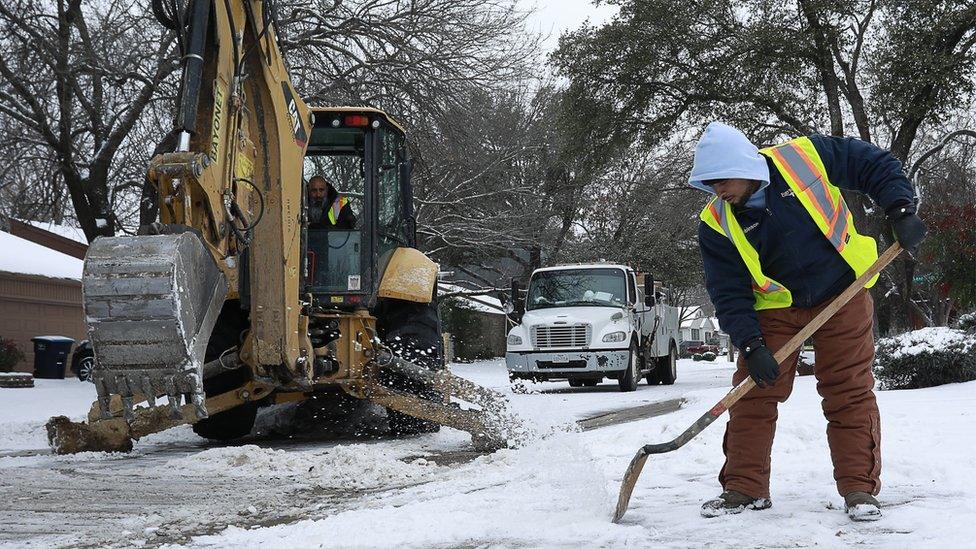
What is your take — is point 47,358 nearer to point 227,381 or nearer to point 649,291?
point 649,291

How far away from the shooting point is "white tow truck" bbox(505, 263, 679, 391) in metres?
16.3

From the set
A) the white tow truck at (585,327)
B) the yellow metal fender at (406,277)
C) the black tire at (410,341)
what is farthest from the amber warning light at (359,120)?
the white tow truck at (585,327)

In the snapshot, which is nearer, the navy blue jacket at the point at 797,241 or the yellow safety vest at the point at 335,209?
the navy blue jacket at the point at 797,241

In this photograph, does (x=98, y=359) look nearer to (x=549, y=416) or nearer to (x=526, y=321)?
(x=549, y=416)

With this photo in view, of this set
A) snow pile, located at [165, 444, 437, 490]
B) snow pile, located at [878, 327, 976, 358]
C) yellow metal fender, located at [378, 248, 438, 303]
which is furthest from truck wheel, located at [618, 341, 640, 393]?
snow pile, located at [165, 444, 437, 490]

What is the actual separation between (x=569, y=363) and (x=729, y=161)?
12168 millimetres

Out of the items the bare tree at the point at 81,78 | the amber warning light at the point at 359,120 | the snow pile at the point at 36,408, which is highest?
the bare tree at the point at 81,78

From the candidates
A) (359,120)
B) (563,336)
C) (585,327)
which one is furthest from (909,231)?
(563,336)

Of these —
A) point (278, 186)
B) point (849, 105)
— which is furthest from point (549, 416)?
point (849, 105)

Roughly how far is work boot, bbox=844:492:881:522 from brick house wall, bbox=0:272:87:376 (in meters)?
20.6

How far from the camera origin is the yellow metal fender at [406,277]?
29.1 ft

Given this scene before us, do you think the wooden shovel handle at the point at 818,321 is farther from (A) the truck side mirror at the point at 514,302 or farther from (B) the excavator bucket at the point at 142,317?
(A) the truck side mirror at the point at 514,302

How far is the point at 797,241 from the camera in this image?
453cm

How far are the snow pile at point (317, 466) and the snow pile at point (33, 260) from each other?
17.1 m
